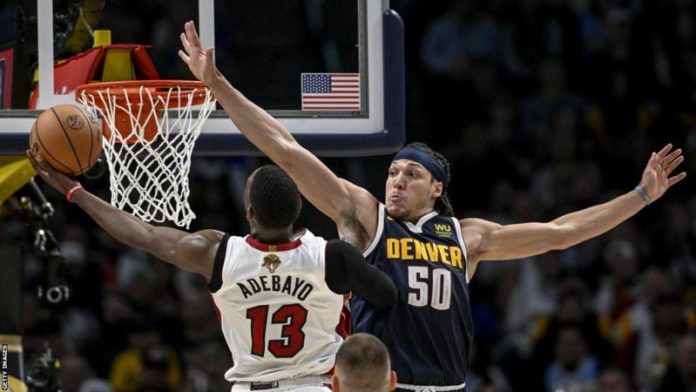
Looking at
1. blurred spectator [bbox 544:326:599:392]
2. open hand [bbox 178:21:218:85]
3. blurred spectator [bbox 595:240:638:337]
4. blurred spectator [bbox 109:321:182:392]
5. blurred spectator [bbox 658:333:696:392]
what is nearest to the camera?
open hand [bbox 178:21:218:85]

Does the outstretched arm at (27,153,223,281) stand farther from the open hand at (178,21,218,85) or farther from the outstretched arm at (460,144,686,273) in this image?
the outstretched arm at (460,144,686,273)

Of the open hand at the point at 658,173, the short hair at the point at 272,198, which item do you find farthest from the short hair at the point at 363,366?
the open hand at the point at 658,173

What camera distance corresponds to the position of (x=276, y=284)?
6453 millimetres

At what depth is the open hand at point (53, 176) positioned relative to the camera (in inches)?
273

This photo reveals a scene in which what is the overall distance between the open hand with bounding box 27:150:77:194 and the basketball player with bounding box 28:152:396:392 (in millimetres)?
554

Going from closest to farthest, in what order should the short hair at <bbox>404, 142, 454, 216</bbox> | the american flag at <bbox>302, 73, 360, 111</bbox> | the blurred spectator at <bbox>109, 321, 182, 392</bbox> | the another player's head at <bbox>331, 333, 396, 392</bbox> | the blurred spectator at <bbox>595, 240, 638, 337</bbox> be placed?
1. the another player's head at <bbox>331, 333, 396, 392</bbox>
2. the short hair at <bbox>404, 142, 454, 216</bbox>
3. the american flag at <bbox>302, 73, 360, 111</bbox>
4. the blurred spectator at <bbox>109, 321, 182, 392</bbox>
5. the blurred spectator at <bbox>595, 240, 638, 337</bbox>

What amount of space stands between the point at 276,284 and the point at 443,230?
4.37 ft

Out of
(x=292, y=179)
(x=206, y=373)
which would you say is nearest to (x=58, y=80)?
(x=292, y=179)

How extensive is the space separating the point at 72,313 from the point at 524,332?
12.5 feet

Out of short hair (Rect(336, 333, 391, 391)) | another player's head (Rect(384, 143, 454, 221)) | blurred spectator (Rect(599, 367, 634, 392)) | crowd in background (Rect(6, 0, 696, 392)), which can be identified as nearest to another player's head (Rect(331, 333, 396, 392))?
short hair (Rect(336, 333, 391, 391))

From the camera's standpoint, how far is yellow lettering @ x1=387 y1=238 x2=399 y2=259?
23.8ft

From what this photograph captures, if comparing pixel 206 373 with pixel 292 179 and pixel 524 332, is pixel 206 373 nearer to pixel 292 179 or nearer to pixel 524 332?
pixel 524 332

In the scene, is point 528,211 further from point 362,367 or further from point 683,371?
point 362,367

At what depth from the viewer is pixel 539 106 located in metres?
14.2
